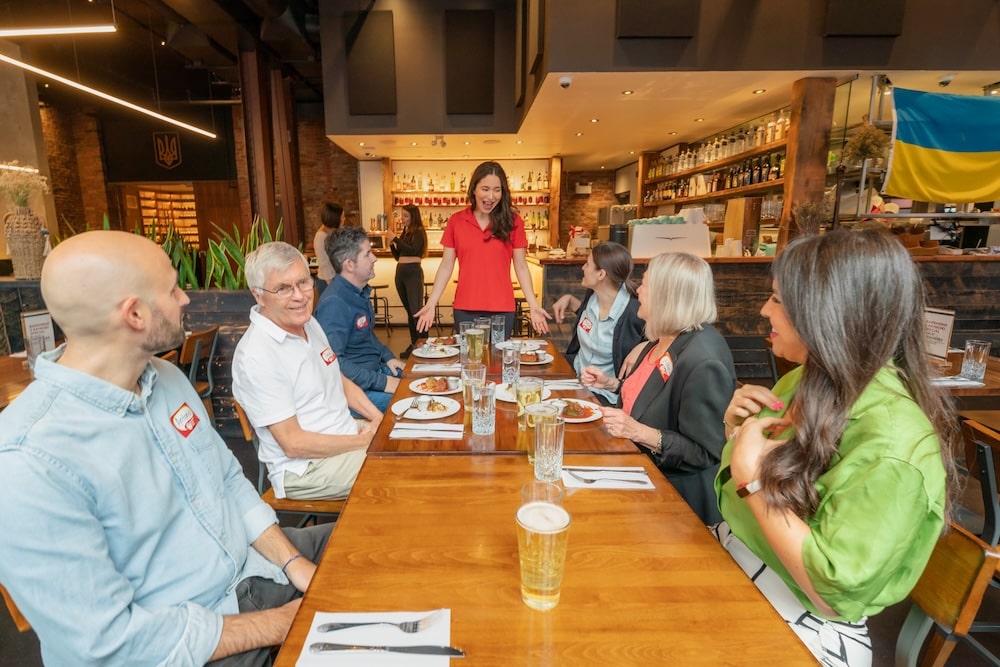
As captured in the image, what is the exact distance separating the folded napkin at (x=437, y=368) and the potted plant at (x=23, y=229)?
341cm

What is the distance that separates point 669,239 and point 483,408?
363cm

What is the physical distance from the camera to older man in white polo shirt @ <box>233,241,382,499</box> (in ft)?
5.88

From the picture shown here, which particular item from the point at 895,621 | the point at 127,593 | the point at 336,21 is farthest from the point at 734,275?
the point at 336,21

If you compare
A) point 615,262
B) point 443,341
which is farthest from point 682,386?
point 443,341

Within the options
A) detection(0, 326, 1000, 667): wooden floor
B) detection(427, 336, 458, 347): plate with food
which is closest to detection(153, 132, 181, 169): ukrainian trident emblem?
detection(427, 336, 458, 347): plate with food

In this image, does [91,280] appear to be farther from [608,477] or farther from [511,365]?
[511,365]

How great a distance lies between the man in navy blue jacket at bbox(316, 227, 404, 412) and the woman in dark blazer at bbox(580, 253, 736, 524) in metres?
1.37

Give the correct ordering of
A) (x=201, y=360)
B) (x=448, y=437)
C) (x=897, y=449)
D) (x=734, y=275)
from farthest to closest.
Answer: (x=734, y=275), (x=201, y=360), (x=448, y=437), (x=897, y=449)

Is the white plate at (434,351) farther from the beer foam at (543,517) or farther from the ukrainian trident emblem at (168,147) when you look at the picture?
the ukrainian trident emblem at (168,147)

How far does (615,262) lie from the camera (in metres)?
2.70

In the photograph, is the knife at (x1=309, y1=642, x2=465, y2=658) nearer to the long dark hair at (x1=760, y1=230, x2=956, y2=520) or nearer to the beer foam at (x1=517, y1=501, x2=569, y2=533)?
the beer foam at (x1=517, y1=501, x2=569, y2=533)

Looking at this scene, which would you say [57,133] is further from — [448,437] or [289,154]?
[448,437]

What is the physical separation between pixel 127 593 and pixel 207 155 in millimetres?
11779

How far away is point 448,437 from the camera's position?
1.59 meters
